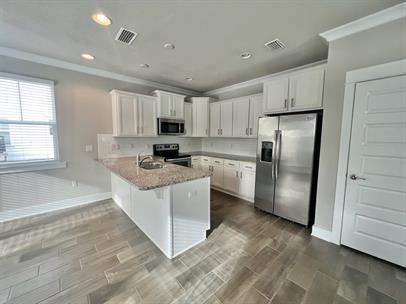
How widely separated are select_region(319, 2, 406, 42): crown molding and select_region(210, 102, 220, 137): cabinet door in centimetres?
263

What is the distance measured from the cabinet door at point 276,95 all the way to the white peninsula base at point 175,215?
188cm

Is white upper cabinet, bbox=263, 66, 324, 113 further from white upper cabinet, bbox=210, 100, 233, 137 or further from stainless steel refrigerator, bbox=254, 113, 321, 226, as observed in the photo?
white upper cabinet, bbox=210, 100, 233, 137

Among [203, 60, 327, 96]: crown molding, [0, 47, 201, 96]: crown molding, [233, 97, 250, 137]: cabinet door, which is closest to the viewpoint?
[0, 47, 201, 96]: crown molding

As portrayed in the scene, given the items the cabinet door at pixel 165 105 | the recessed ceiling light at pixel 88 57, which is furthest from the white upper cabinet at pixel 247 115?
the recessed ceiling light at pixel 88 57

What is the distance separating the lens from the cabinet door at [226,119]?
163 inches

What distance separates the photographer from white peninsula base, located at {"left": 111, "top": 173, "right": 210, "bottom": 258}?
190 centimetres

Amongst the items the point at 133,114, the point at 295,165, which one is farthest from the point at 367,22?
the point at 133,114

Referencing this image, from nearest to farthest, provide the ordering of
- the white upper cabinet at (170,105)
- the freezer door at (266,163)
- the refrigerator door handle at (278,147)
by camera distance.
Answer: the refrigerator door handle at (278,147)
the freezer door at (266,163)
the white upper cabinet at (170,105)

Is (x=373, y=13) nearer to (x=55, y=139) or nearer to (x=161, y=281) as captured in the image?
(x=161, y=281)

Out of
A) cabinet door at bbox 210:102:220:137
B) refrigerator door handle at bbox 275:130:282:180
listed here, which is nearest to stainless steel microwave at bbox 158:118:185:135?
cabinet door at bbox 210:102:220:137

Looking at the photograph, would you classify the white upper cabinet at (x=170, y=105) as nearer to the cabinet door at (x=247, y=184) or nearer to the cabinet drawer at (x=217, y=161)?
the cabinet drawer at (x=217, y=161)

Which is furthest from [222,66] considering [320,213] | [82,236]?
[82,236]

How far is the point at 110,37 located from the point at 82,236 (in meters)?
2.79

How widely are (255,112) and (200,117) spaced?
1.57 m
